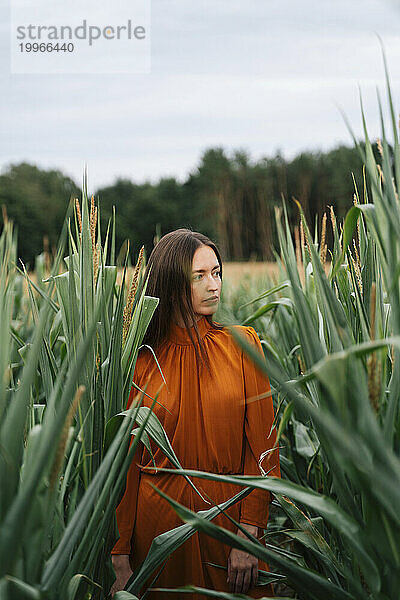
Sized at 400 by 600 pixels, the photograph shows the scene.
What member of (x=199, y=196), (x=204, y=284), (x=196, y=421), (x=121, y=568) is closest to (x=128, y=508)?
(x=121, y=568)

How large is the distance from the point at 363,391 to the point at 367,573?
22 cm

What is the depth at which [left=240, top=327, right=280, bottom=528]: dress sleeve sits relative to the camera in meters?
1.18

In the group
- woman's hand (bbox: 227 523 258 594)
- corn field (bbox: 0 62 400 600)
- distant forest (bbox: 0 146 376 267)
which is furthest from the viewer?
distant forest (bbox: 0 146 376 267)

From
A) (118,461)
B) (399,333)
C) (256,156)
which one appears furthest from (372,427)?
(256,156)

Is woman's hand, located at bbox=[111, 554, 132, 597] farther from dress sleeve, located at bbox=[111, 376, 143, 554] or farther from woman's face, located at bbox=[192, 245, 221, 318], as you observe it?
woman's face, located at bbox=[192, 245, 221, 318]

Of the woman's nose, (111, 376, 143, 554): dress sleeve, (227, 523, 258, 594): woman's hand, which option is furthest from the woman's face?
(227, 523, 258, 594): woman's hand

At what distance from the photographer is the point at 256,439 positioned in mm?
1226

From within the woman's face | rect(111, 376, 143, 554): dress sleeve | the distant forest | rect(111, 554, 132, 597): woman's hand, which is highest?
the distant forest

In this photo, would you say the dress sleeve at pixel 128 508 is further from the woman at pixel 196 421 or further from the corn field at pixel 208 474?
the corn field at pixel 208 474

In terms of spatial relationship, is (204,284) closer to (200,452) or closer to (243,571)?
(200,452)

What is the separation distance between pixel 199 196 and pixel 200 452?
23924mm

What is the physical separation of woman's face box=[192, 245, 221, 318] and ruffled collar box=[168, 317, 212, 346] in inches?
1.7

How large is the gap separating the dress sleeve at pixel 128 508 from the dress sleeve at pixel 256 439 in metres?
0.23

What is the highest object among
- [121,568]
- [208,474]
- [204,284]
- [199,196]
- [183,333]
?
[199,196]
